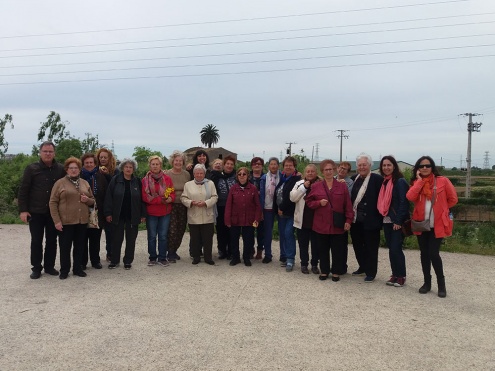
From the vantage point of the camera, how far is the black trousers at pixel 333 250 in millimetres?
6156

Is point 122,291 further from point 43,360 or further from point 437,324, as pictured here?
point 437,324

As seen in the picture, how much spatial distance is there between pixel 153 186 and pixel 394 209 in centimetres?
381

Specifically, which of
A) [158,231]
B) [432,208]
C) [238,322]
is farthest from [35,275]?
[432,208]

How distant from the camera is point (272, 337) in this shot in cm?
405

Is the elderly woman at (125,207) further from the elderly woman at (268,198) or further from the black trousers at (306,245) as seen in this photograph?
the black trousers at (306,245)

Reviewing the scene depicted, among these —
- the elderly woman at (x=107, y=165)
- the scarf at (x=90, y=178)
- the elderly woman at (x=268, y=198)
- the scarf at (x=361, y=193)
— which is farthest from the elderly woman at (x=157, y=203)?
the scarf at (x=361, y=193)

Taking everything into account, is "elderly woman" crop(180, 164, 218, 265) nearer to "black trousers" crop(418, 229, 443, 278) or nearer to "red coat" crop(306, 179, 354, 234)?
"red coat" crop(306, 179, 354, 234)

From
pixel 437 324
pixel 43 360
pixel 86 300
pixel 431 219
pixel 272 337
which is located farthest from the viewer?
pixel 431 219

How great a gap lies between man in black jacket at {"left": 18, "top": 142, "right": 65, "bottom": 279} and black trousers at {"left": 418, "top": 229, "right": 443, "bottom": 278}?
17.8ft

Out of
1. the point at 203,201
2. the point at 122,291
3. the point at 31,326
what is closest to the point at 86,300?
the point at 122,291

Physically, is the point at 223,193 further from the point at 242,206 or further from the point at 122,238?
the point at 122,238

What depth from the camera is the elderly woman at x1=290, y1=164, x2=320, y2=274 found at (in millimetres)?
6395

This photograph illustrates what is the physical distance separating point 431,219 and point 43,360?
15.7 feet

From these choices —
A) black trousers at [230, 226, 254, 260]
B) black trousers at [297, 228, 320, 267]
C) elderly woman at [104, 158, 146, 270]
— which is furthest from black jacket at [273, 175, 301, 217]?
elderly woman at [104, 158, 146, 270]
